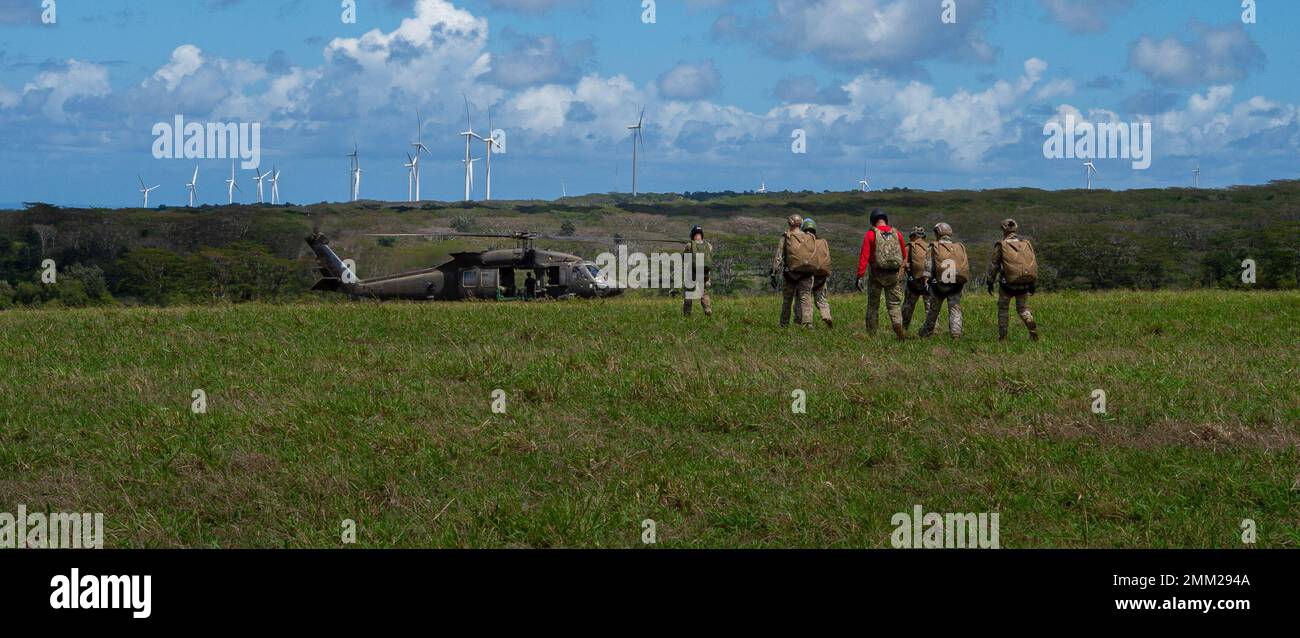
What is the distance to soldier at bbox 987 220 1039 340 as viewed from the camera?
16.9 metres

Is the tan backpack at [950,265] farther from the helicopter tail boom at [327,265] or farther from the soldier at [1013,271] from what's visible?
the helicopter tail boom at [327,265]

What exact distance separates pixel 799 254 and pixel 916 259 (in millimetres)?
2250

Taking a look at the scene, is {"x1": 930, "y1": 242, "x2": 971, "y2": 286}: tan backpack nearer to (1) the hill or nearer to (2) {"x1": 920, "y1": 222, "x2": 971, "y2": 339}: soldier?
(2) {"x1": 920, "y1": 222, "x2": 971, "y2": 339}: soldier

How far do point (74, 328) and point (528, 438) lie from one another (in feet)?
43.7

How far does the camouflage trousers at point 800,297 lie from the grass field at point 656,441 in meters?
2.23

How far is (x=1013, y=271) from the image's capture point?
16.9 meters

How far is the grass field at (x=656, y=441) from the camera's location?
7.68 metres

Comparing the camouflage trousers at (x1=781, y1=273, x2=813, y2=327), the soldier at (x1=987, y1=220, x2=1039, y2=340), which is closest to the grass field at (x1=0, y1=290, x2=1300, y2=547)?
the soldier at (x1=987, y1=220, x2=1039, y2=340)

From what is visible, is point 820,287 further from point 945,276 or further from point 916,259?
point 945,276

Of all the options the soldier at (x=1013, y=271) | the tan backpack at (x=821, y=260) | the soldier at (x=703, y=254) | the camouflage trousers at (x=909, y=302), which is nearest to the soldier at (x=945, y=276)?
the camouflage trousers at (x=909, y=302)
